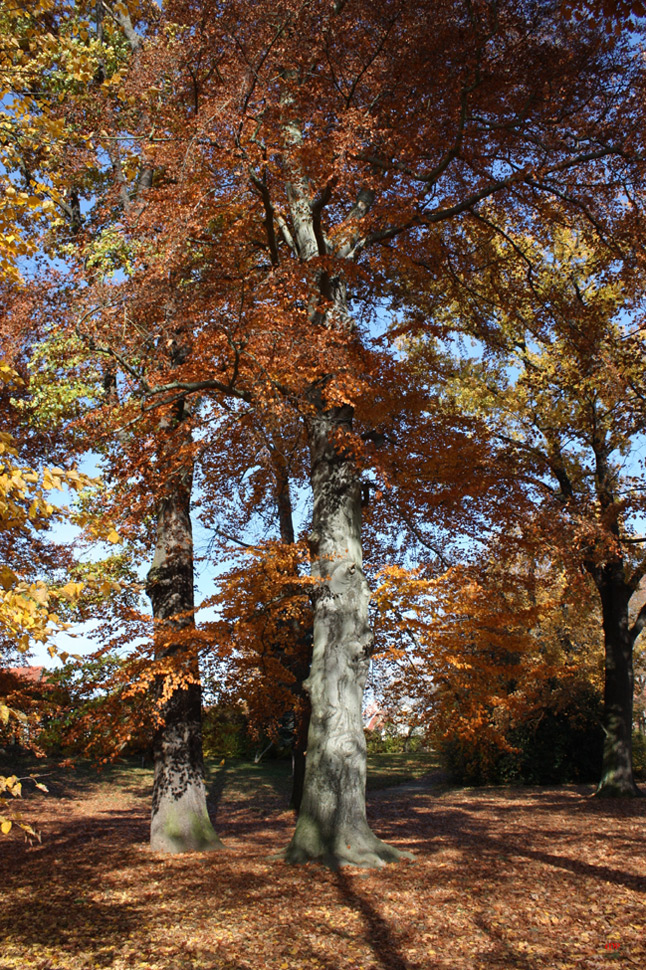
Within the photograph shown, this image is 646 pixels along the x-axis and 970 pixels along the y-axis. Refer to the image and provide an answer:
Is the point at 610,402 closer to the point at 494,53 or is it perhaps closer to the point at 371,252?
the point at 371,252

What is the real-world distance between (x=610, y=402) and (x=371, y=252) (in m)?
5.85

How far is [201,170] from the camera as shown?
28.9 feet

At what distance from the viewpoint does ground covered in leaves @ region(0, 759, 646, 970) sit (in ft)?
14.1

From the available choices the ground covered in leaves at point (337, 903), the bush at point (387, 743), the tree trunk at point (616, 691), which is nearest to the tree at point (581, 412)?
the tree trunk at point (616, 691)

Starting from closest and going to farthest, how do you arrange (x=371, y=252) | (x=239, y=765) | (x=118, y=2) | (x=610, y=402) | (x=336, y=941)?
(x=336, y=941)
(x=118, y=2)
(x=371, y=252)
(x=610, y=402)
(x=239, y=765)

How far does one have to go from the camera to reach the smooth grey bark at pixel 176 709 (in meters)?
8.01

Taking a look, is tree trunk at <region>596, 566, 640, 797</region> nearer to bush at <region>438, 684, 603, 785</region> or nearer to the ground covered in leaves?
bush at <region>438, 684, 603, 785</region>

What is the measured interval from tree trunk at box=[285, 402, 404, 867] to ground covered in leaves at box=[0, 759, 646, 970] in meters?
0.45

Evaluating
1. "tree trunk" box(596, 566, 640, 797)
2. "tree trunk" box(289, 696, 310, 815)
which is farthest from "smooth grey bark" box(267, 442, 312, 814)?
"tree trunk" box(596, 566, 640, 797)

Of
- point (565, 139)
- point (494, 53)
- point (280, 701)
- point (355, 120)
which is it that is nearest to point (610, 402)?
point (565, 139)

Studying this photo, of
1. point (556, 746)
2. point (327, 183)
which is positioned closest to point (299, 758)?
point (556, 746)

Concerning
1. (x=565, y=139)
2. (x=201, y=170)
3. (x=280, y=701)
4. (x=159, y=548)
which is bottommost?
(x=280, y=701)

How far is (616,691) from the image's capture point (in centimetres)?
1325

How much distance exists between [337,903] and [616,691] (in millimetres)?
9736
